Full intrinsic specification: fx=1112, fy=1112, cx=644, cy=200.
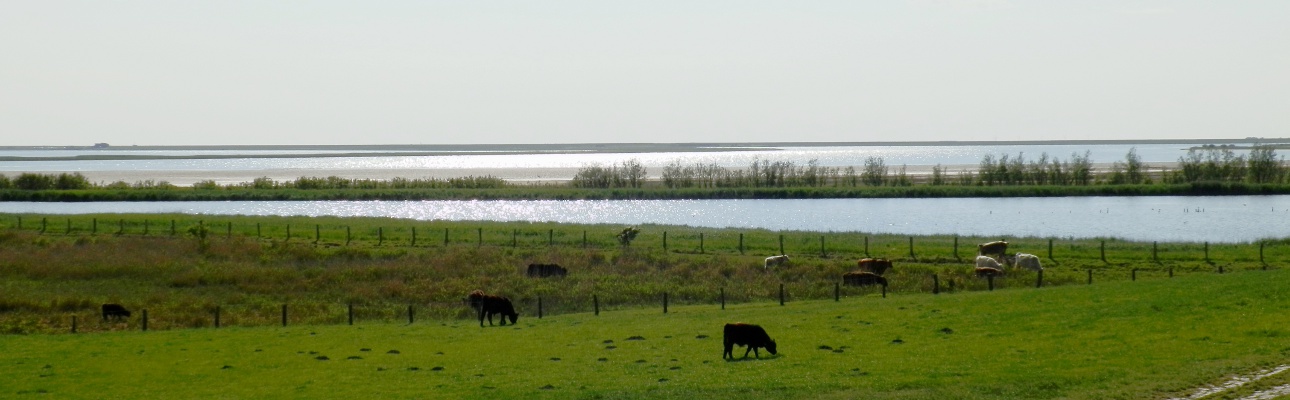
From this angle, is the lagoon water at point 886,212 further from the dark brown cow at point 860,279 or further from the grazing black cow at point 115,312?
the grazing black cow at point 115,312

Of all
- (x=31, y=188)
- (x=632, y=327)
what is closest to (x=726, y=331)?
(x=632, y=327)

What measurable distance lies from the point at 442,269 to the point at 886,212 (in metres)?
52.0

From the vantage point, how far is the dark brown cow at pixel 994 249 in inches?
1839

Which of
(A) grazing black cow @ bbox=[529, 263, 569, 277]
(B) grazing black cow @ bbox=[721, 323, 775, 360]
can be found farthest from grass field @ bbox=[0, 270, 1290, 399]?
(A) grazing black cow @ bbox=[529, 263, 569, 277]

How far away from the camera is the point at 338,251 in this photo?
4859 centimetres

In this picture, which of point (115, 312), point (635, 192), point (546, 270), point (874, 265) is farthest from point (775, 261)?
point (635, 192)

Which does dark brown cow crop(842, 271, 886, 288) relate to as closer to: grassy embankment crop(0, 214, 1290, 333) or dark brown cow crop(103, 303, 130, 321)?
grassy embankment crop(0, 214, 1290, 333)

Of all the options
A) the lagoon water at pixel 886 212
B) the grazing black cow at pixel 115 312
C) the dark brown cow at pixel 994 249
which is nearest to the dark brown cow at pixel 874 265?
the dark brown cow at pixel 994 249

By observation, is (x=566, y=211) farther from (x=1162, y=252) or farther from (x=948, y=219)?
(x=1162, y=252)

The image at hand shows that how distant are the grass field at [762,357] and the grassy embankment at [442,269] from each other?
5354 mm

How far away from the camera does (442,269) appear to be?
43.1m

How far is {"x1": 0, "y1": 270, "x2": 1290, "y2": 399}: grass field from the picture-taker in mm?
18047

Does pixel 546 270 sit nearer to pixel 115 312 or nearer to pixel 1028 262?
pixel 115 312

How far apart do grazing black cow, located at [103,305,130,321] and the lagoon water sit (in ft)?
141
